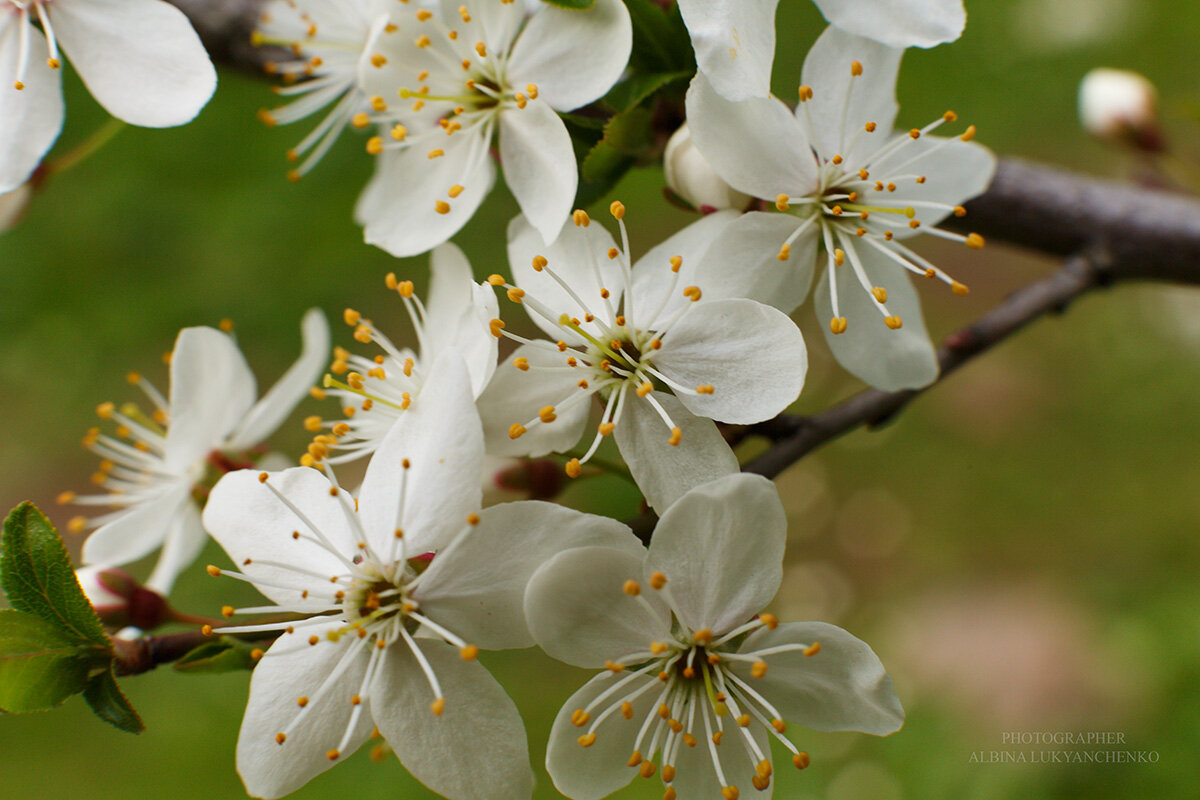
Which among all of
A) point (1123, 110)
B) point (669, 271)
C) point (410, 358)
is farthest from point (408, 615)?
point (1123, 110)

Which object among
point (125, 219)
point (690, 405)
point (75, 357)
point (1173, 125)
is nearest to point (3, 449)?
point (75, 357)

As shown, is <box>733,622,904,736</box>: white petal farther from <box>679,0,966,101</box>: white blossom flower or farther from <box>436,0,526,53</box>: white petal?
<box>436,0,526,53</box>: white petal

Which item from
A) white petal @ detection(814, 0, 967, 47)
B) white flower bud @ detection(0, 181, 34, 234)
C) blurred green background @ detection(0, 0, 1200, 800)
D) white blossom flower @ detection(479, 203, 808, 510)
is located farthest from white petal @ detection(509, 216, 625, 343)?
blurred green background @ detection(0, 0, 1200, 800)

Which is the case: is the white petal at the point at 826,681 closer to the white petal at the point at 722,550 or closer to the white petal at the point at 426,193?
the white petal at the point at 722,550

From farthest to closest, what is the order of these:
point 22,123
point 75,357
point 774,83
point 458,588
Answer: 1. point 75,357
2. point 774,83
3. point 22,123
4. point 458,588

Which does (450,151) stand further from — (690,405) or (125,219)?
(125,219)

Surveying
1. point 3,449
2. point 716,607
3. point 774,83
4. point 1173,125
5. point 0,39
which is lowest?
point 3,449
